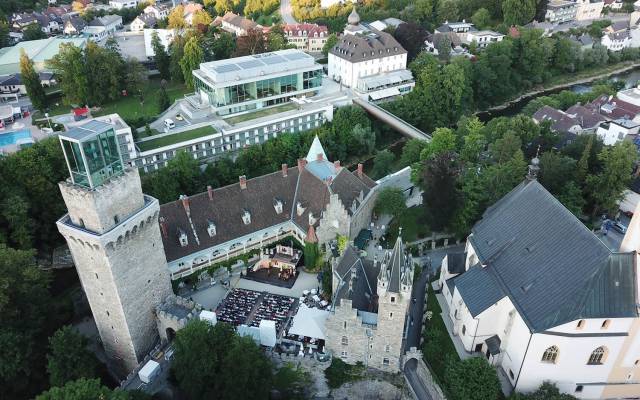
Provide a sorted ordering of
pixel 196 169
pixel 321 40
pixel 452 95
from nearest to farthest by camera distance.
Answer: pixel 196 169 < pixel 452 95 < pixel 321 40

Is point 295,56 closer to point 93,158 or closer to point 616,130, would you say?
point 616,130

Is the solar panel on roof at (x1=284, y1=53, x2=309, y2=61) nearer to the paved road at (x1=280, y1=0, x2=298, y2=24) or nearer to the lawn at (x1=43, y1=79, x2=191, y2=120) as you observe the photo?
the lawn at (x1=43, y1=79, x2=191, y2=120)

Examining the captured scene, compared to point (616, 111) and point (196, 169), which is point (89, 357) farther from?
point (616, 111)

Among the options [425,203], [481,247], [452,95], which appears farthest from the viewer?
[452,95]

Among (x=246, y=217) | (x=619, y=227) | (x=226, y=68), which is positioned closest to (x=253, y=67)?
(x=226, y=68)

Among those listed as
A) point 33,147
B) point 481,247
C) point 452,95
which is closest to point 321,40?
point 452,95
